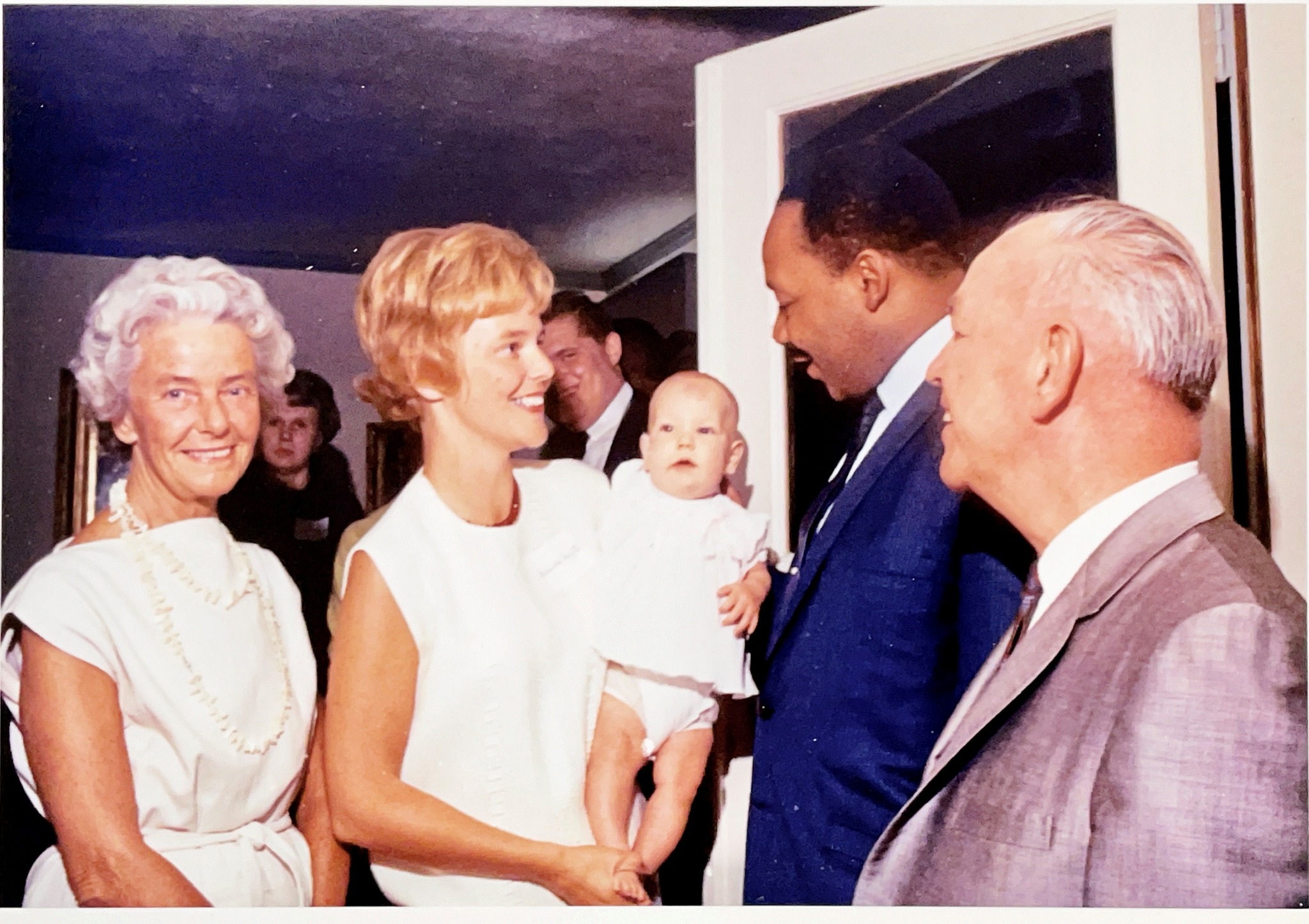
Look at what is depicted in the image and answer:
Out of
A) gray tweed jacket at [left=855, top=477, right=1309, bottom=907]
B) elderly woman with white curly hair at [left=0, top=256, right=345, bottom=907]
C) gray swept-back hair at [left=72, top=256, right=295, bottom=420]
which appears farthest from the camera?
gray swept-back hair at [left=72, top=256, right=295, bottom=420]

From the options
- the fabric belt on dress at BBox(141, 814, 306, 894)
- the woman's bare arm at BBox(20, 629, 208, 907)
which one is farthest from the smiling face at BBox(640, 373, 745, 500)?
the woman's bare arm at BBox(20, 629, 208, 907)

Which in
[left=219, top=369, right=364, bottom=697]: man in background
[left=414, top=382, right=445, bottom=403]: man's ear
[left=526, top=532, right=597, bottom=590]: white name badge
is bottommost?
[left=526, top=532, right=597, bottom=590]: white name badge

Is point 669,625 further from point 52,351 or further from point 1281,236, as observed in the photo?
point 1281,236

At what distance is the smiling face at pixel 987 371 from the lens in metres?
1.88

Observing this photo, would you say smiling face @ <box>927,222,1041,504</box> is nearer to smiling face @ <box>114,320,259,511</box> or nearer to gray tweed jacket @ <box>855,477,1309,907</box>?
gray tweed jacket @ <box>855,477,1309,907</box>

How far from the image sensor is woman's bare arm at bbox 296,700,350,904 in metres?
1.92

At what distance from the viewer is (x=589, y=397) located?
1986mm

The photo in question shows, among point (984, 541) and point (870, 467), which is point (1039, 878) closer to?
point (984, 541)

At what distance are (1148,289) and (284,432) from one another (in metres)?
1.41

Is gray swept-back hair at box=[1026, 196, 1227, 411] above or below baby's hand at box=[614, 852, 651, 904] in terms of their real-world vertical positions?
above

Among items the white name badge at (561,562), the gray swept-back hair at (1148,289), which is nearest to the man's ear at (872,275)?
the gray swept-back hair at (1148,289)

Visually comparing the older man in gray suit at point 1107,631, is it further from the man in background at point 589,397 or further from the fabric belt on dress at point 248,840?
the fabric belt on dress at point 248,840

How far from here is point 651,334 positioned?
2.01 m

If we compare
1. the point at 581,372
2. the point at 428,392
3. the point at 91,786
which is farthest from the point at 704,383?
the point at 91,786
